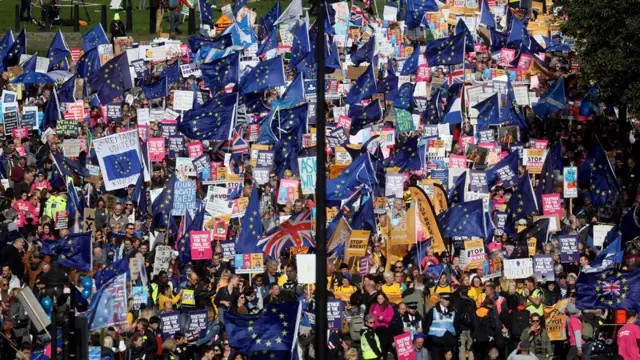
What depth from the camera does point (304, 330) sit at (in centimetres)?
2327

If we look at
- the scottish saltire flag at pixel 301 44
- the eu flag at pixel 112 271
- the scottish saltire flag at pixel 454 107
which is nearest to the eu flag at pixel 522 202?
the scottish saltire flag at pixel 454 107

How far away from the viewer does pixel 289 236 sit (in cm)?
2633

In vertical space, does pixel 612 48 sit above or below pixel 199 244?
above

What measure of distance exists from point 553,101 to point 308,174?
7.17 meters

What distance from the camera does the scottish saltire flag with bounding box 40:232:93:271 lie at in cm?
2588

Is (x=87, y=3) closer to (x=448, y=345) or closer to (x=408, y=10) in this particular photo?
(x=408, y=10)

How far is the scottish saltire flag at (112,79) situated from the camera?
36250 mm

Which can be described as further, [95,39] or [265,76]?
[95,39]

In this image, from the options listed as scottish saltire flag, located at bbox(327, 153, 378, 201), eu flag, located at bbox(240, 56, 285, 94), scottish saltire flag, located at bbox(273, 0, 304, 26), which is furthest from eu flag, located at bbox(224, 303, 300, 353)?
scottish saltire flag, located at bbox(273, 0, 304, 26)

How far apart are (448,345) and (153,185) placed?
29.7 ft

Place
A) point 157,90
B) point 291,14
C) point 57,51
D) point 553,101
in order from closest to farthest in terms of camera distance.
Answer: point 553,101
point 157,90
point 57,51
point 291,14

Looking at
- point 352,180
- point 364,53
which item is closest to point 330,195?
point 352,180

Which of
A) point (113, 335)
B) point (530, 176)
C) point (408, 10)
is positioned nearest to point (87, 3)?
point (408, 10)

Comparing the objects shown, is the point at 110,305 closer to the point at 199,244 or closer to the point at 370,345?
the point at 370,345
